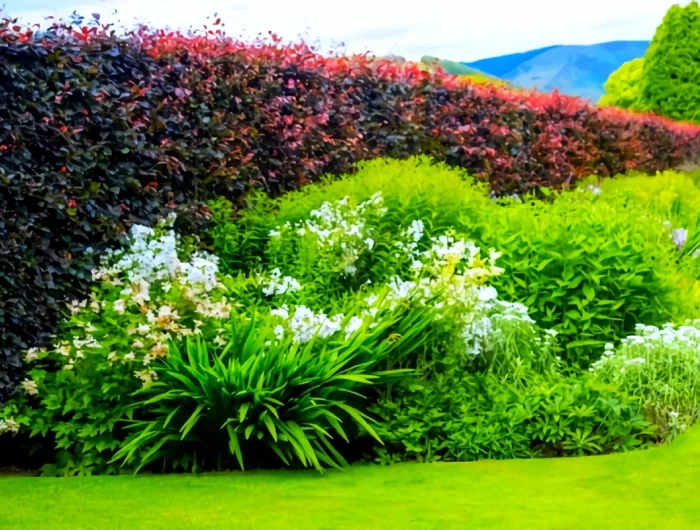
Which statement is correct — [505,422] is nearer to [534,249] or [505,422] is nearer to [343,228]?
[534,249]

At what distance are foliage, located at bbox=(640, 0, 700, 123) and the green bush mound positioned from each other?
57.9 feet

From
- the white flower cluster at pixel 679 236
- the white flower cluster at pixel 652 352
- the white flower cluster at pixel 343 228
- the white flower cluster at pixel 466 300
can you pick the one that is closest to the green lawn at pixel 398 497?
the white flower cluster at pixel 652 352

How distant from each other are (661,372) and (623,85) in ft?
84.4

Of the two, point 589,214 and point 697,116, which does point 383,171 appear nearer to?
point 589,214

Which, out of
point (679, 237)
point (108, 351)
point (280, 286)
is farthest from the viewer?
point (679, 237)

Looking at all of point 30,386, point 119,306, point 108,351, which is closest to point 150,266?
point 119,306

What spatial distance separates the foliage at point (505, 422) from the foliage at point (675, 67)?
19.9m

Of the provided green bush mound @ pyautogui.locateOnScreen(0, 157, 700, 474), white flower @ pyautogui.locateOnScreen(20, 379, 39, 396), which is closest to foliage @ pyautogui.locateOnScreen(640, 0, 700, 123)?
green bush mound @ pyautogui.locateOnScreen(0, 157, 700, 474)

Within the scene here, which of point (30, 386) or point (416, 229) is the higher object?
point (416, 229)

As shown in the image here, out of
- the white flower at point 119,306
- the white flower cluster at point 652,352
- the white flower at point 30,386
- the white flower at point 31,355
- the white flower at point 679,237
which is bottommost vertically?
the white flower cluster at point 652,352

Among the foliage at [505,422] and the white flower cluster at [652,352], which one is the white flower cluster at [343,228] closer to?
the foliage at [505,422]

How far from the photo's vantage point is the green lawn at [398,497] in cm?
437

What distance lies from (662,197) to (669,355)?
5.48 m

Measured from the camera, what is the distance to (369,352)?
5.62 meters
